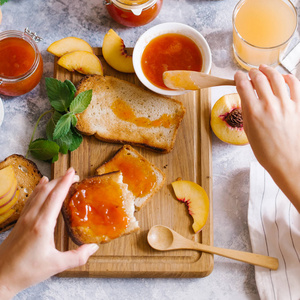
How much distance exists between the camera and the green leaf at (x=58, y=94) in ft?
8.41

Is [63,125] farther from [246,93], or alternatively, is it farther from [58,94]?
[246,93]

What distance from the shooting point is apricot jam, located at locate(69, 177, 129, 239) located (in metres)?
2.35

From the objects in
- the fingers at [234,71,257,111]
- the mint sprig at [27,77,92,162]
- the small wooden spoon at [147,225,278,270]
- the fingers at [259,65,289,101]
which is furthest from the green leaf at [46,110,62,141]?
the fingers at [259,65,289,101]

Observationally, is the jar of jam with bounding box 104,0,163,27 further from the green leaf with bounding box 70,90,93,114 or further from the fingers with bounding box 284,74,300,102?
the fingers with bounding box 284,74,300,102

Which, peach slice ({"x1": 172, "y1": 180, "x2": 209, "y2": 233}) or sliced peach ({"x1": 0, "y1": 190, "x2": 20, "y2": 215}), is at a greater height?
sliced peach ({"x1": 0, "y1": 190, "x2": 20, "y2": 215})

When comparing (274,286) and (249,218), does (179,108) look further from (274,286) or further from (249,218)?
(274,286)

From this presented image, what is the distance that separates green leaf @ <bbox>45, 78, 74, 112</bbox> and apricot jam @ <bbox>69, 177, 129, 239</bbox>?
0.49 meters

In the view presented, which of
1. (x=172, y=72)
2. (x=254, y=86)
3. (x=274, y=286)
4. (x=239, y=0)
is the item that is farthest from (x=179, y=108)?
(x=274, y=286)

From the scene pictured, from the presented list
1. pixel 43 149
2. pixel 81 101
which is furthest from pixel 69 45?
pixel 43 149

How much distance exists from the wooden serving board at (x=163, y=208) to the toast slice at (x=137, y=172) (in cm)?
6

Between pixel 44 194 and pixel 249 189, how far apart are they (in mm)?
1239

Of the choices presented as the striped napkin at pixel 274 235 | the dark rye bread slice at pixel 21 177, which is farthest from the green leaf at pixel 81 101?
the striped napkin at pixel 274 235

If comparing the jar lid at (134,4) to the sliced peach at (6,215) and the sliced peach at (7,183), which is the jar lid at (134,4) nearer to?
the sliced peach at (7,183)

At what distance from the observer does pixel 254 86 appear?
7.00 feet
